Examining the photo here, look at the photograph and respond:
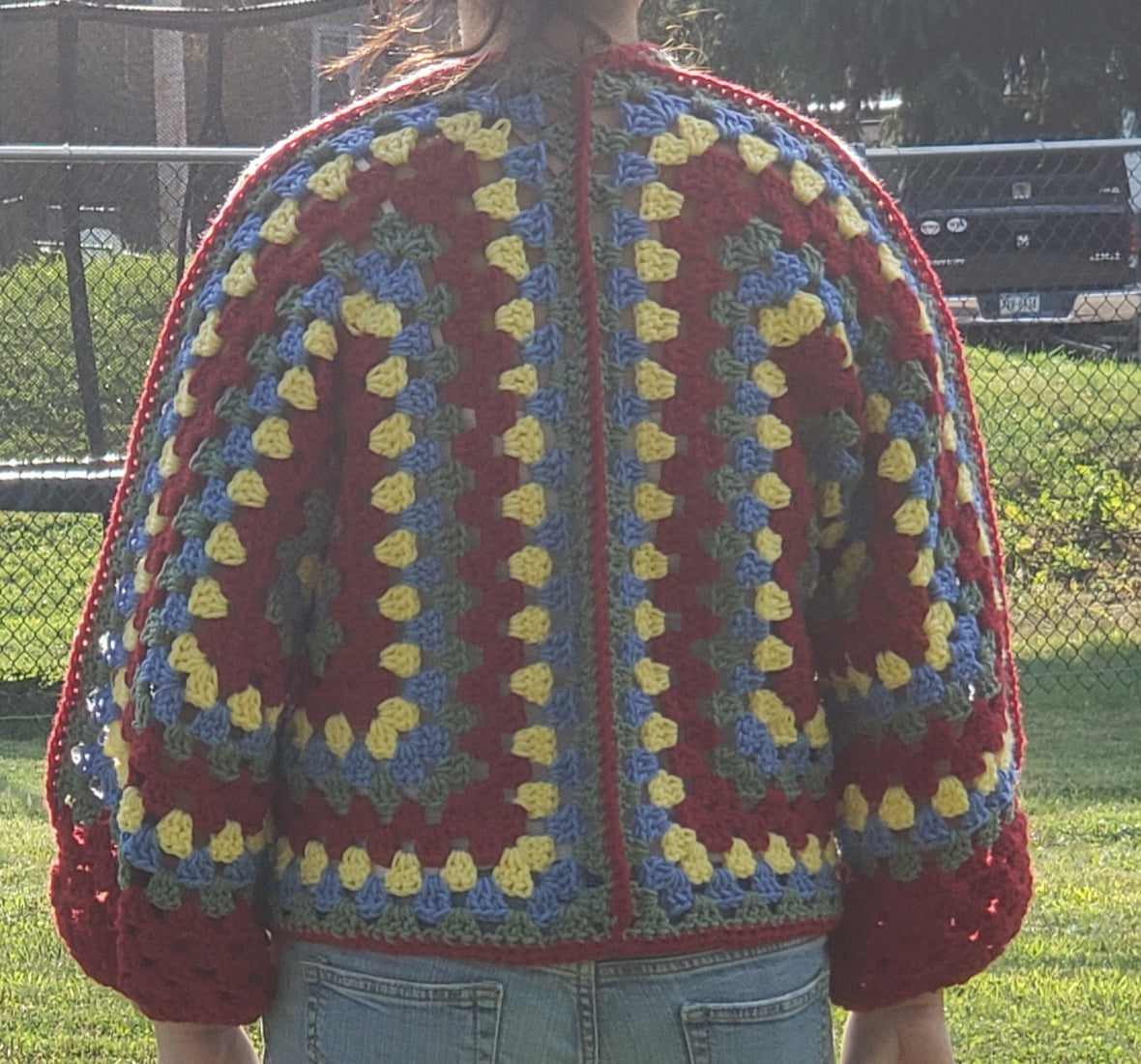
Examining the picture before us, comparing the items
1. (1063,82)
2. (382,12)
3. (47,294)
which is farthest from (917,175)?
(1063,82)

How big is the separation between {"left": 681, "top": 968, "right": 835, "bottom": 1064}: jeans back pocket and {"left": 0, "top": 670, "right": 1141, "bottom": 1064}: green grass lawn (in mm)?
2321

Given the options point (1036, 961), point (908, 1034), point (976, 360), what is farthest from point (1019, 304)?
point (908, 1034)

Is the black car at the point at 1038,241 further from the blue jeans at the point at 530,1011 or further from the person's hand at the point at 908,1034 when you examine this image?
the blue jeans at the point at 530,1011

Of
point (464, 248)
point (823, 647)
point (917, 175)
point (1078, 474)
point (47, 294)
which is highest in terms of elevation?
point (464, 248)

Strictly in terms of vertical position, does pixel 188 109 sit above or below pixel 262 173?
below

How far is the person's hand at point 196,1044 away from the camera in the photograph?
5.32ft

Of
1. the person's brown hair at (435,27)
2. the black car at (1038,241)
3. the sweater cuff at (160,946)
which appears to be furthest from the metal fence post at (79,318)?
the sweater cuff at (160,946)

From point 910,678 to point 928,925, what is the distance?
8.2 inches

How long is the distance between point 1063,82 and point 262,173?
556 inches

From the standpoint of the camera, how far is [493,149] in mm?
1499

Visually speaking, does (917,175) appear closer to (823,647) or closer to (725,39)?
(823,647)

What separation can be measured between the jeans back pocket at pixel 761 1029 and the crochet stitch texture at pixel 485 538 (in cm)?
6

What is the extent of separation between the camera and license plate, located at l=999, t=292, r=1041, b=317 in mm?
9094

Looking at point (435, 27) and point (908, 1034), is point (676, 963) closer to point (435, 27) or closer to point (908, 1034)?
point (908, 1034)
